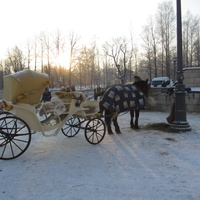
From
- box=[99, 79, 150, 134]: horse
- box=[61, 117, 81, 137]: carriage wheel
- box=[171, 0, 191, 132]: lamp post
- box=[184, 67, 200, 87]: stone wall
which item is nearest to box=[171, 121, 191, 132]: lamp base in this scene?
box=[171, 0, 191, 132]: lamp post

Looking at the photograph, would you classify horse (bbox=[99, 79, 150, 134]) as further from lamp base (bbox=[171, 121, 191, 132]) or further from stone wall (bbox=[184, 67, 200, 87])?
stone wall (bbox=[184, 67, 200, 87])

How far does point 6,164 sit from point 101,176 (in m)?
2.04

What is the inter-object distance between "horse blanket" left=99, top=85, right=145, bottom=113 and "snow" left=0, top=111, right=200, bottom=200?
0.94 metres

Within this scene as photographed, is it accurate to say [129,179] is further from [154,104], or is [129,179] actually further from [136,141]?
[154,104]

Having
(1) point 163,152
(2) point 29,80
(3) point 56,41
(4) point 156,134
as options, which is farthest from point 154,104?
(3) point 56,41

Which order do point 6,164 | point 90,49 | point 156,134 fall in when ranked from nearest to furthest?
point 6,164, point 156,134, point 90,49

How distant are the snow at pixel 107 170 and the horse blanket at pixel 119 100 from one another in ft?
3.07

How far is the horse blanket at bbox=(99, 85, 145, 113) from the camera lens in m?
6.28

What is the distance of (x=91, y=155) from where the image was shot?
4730 millimetres

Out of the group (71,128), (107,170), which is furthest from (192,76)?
(107,170)

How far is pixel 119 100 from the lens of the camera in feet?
20.7

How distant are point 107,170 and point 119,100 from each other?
9.16ft

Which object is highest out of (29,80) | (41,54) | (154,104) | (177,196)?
(41,54)

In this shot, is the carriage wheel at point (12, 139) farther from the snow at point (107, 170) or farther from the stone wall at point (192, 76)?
the stone wall at point (192, 76)
